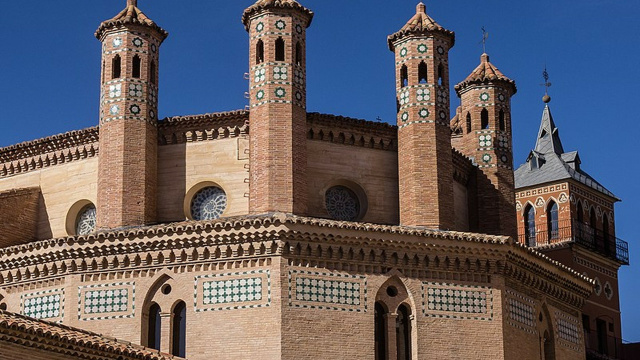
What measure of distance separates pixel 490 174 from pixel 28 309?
34.3 feet

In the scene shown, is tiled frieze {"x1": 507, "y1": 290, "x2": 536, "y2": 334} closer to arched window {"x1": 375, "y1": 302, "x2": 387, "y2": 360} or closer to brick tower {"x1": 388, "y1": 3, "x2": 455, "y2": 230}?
brick tower {"x1": 388, "y1": 3, "x2": 455, "y2": 230}

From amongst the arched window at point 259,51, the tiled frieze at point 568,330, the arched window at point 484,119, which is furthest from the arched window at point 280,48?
the tiled frieze at point 568,330

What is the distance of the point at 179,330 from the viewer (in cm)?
2352

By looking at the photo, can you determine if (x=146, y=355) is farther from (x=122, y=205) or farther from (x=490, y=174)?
(x=490, y=174)

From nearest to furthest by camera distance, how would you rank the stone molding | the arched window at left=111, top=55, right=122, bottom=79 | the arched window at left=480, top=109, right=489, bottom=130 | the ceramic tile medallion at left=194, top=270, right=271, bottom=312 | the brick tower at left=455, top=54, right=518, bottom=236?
the ceramic tile medallion at left=194, top=270, right=271, bottom=312 < the stone molding < the arched window at left=111, top=55, right=122, bottom=79 < the brick tower at left=455, top=54, right=518, bottom=236 < the arched window at left=480, top=109, right=489, bottom=130

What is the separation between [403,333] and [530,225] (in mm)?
14659

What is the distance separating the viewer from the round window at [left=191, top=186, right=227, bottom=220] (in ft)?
81.6

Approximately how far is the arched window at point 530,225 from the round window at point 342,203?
12857 millimetres

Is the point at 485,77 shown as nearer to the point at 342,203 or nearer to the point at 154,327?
the point at 342,203

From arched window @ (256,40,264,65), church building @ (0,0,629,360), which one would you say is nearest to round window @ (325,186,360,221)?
church building @ (0,0,629,360)

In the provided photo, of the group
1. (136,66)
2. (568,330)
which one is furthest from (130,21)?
(568,330)

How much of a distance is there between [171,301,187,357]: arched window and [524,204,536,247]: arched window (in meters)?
16.2

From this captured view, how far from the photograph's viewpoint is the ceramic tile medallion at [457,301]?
23828 millimetres

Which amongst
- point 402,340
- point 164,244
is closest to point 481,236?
point 402,340
